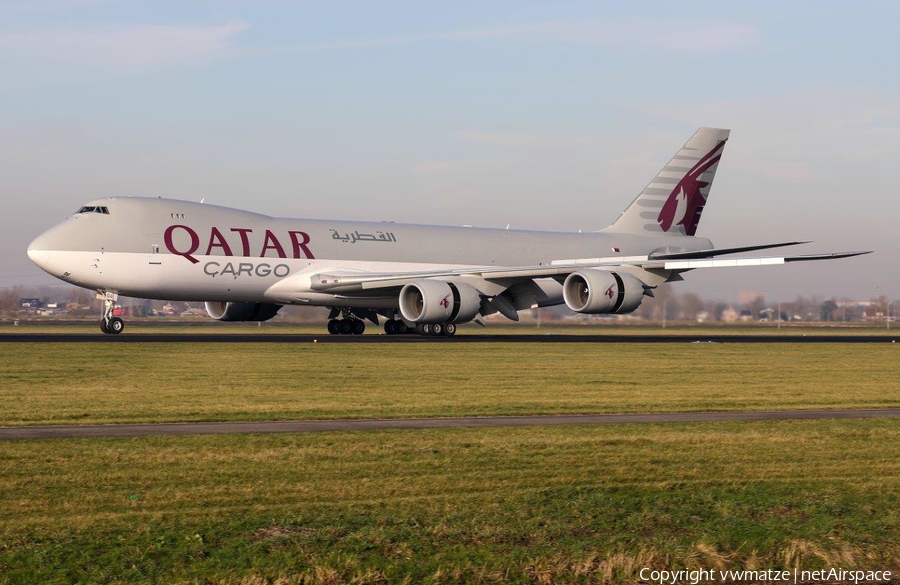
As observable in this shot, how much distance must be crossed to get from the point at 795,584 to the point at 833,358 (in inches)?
1204

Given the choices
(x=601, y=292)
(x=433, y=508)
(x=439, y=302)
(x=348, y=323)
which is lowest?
(x=433, y=508)

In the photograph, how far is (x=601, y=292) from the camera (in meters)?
45.0

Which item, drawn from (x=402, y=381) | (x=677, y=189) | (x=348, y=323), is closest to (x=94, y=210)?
(x=348, y=323)

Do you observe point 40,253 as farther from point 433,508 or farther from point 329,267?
point 433,508

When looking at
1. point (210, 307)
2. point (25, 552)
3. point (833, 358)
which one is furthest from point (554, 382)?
point (210, 307)

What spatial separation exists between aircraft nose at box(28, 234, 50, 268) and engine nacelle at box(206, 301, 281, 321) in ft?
32.9

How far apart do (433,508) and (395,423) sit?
23.4ft

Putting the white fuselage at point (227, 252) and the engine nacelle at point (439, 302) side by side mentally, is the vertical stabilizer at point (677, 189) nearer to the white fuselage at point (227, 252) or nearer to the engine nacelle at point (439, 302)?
the white fuselage at point (227, 252)

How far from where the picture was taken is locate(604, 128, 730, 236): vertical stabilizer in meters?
58.6

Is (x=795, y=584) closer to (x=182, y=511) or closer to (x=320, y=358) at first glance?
(x=182, y=511)

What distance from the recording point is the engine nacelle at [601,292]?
148 ft

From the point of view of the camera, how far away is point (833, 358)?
38906 mm

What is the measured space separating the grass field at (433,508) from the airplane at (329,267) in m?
28.4

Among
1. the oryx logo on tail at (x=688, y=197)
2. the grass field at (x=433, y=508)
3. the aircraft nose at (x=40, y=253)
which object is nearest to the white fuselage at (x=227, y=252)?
the aircraft nose at (x=40, y=253)
